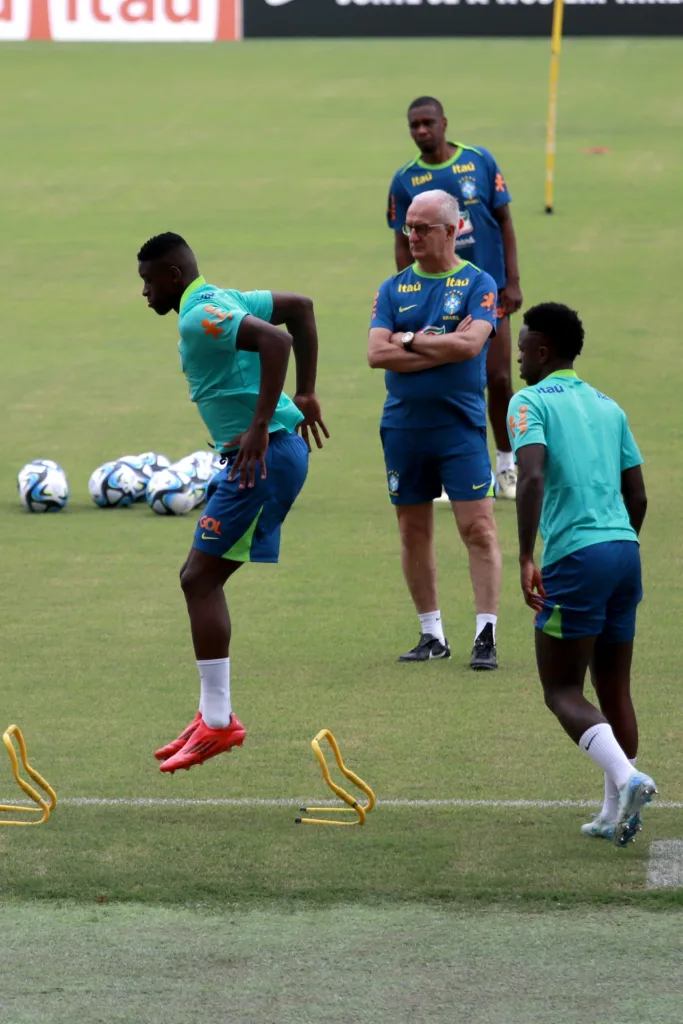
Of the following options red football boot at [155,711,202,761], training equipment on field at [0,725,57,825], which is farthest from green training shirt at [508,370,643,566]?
training equipment on field at [0,725,57,825]

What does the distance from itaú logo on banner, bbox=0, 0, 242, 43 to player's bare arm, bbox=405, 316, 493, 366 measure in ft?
89.5

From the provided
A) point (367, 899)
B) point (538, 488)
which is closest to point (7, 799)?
point (367, 899)

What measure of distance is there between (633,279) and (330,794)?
15821mm

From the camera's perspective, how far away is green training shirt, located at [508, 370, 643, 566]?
637 centimetres

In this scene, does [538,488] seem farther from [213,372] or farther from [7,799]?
[7,799]

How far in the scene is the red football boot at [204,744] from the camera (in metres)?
7.07

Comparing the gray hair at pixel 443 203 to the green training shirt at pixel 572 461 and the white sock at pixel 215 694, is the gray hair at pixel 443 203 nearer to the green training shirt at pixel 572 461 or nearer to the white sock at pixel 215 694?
the green training shirt at pixel 572 461

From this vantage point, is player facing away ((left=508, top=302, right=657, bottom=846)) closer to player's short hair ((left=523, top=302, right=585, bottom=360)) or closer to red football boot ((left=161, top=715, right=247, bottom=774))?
player's short hair ((left=523, top=302, right=585, bottom=360))

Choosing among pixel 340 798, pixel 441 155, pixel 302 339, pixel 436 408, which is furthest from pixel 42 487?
pixel 340 798

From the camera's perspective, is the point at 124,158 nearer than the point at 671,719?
No

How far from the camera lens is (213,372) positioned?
24.0 feet

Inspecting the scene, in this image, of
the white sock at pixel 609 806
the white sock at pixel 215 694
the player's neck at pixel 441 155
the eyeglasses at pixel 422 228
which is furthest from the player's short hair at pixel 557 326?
the player's neck at pixel 441 155

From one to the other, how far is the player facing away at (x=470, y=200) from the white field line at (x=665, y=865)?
19.0 feet

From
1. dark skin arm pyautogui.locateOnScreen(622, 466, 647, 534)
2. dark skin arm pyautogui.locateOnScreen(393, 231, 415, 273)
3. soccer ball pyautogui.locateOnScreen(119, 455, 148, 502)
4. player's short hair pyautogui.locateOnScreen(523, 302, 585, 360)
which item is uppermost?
dark skin arm pyautogui.locateOnScreen(393, 231, 415, 273)
